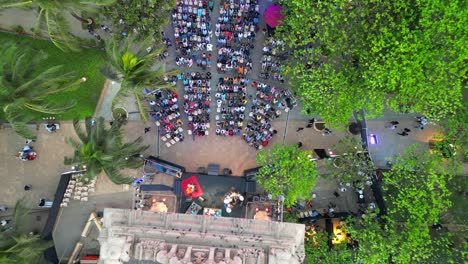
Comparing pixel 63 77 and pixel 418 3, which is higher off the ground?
pixel 418 3

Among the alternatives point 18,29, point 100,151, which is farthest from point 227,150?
point 18,29

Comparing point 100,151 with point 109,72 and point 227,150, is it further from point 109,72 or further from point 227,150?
point 227,150

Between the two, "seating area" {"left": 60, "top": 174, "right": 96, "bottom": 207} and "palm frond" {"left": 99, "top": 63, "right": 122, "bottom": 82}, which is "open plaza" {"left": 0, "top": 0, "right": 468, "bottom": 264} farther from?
"palm frond" {"left": 99, "top": 63, "right": 122, "bottom": 82}

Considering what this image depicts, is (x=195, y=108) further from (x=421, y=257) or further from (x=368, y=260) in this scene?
(x=421, y=257)

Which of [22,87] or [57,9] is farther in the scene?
[22,87]

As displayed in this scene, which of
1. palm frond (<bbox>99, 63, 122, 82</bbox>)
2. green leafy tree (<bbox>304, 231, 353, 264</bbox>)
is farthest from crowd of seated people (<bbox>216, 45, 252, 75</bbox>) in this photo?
green leafy tree (<bbox>304, 231, 353, 264</bbox>)

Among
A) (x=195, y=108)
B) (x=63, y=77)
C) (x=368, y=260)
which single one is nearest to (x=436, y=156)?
(x=368, y=260)
